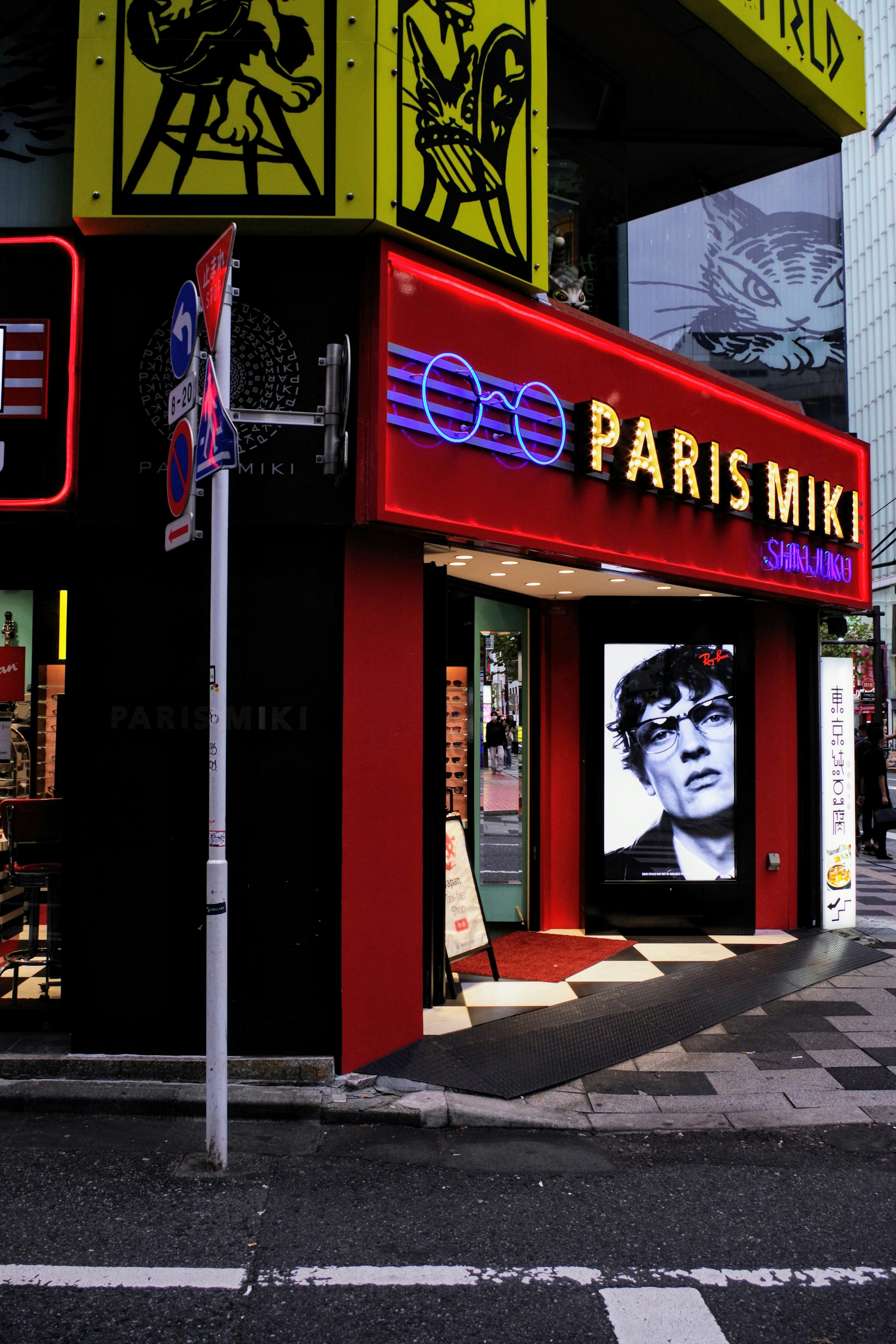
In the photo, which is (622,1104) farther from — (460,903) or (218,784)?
(218,784)

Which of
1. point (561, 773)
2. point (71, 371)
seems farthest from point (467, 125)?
point (561, 773)

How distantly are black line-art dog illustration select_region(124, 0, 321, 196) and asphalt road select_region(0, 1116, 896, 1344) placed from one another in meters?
5.37

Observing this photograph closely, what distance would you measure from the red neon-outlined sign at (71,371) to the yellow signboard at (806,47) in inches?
236

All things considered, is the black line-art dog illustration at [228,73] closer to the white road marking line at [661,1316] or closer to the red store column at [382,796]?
the red store column at [382,796]

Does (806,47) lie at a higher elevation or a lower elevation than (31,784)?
higher

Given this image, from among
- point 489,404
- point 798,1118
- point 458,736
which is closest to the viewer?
point 798,1118

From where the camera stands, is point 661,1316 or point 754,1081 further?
point 754,1081

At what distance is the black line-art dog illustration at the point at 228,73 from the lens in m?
5.93

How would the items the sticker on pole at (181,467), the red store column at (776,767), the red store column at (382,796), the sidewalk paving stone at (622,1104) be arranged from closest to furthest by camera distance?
the sticker on pole at (181,467)
the sidewalk paving stone at (622,1104)
the red store column at (382,796)
the red store column at (776,767)

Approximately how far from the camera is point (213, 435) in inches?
187

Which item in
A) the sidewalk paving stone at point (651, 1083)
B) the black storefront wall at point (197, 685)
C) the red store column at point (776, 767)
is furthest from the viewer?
the red store column at point (776, 767)

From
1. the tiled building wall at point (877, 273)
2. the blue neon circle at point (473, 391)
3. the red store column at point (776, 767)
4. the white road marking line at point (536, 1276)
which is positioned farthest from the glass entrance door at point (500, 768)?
the tiled building wall at point (877, 273)

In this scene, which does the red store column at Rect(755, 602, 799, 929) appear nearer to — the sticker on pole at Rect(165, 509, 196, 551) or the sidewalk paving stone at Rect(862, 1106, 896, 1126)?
the sidewalk paving stone at Rect(862, 1106, 896, 1126)

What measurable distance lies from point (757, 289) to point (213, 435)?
8.98m
